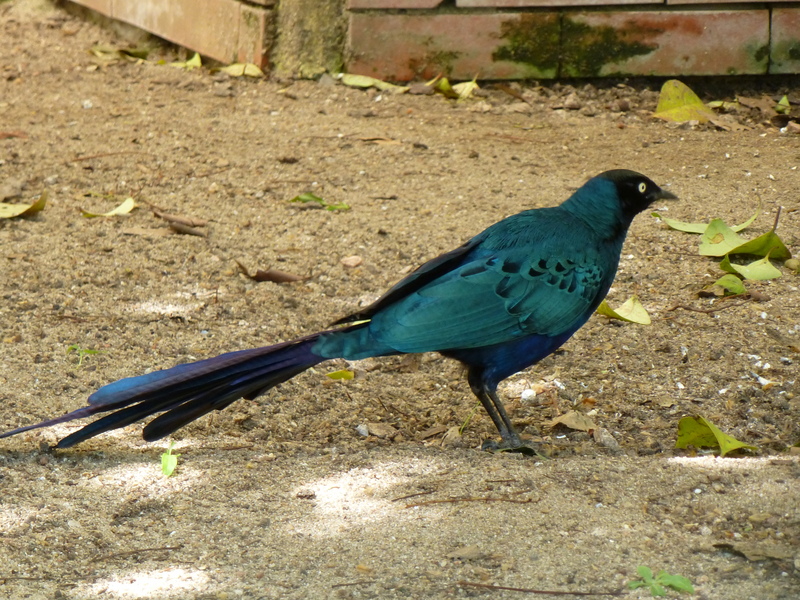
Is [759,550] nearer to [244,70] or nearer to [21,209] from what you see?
[21,209]

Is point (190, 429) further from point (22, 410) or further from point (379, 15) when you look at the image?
point (379, 15)

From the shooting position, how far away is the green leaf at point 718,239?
4.71m

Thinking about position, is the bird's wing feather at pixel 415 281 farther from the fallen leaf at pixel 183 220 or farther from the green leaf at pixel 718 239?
the fallen leaf at pixel 183 220

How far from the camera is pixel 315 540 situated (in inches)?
111

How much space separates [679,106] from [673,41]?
1.57 ft

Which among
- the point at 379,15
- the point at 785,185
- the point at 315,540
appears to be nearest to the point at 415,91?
the point at 379,15

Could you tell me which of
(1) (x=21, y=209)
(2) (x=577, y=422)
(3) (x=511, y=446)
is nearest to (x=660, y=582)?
(3) (x=511, y=446)

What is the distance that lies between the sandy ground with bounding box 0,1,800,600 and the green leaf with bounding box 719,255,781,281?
0.08m

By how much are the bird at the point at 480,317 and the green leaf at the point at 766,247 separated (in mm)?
1041

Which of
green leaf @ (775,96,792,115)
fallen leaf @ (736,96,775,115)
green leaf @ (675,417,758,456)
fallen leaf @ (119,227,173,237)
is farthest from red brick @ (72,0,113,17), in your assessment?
green leaf @ (675,417,758,456)

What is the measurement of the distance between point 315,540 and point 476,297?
106cm

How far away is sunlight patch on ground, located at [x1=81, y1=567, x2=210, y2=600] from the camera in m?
2.57

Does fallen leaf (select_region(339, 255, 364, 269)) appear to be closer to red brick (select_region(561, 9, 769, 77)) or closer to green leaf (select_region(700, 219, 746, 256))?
green leaf (select_region(700, 219, 746, 256))

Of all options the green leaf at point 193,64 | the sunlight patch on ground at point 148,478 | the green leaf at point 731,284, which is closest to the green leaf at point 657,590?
the sunlight patch on ground at point 148,478
